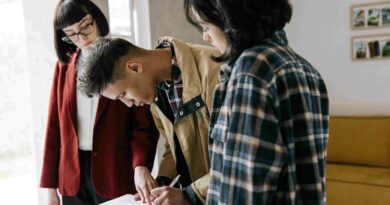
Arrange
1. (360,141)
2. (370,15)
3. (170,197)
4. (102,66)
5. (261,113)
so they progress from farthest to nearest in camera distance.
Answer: (370,15) → (360,141) → (102,66) → (170,197) → (261,113)

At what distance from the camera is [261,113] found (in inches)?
25.0

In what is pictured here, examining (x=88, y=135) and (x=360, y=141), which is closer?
(x=88, y=135)

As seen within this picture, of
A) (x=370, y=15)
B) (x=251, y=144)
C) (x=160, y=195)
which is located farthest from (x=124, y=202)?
(x=370, y=15)

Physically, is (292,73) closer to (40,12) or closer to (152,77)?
(152,77)

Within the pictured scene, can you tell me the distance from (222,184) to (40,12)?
1.73m

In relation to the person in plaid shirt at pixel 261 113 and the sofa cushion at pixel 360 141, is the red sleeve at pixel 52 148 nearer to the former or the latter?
the person in plaid shirt at pixel 261 113

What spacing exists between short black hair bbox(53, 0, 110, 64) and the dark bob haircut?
0.78 metres

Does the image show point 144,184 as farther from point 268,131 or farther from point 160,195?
point 268,131

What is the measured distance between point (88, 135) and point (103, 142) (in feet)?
0.25

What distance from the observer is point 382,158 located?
10.3ft

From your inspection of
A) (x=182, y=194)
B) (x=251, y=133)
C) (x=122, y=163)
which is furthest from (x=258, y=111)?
(x=122, y=163)

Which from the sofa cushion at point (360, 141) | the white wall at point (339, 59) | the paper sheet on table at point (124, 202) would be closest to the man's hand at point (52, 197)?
the paper sheet on table at point (124, 202)

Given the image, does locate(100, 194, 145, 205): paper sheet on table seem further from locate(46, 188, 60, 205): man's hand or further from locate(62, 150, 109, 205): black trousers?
locate(46, 188, 60, 205): man's hand

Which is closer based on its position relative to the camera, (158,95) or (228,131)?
(228,131)
